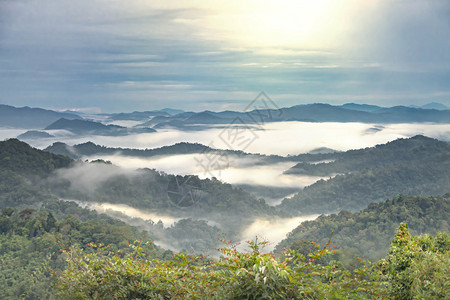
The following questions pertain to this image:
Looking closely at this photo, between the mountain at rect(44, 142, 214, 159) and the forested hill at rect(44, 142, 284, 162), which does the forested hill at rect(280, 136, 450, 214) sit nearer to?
A: the forested hill at rect(44, 142, 284, 162)

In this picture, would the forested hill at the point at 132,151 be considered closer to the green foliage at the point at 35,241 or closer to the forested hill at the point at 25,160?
the forested hill at the point at 25,160

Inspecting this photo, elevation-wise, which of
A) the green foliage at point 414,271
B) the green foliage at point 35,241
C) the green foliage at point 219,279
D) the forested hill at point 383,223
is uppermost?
the green foliage at point 219,279

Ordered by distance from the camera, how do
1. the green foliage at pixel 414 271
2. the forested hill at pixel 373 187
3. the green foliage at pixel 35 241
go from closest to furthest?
1. the green foliage at pixel 414 271
2. the green foliage at pixel 35 241
3. the forested hill at pixel 373 187

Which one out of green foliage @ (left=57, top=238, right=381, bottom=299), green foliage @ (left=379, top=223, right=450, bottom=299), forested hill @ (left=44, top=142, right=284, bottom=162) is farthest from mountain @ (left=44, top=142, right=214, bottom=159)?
green foliage @ (left=57, top=238, right=381, bottom=299)

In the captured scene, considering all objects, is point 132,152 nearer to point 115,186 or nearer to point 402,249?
point 115,186

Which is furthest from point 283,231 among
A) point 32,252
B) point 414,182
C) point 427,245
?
point 427,245

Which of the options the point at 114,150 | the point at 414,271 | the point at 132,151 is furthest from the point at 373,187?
the point at 414,271

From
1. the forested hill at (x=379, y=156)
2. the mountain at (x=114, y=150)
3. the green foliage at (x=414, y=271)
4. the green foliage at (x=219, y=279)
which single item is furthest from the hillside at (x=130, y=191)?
the green foliage at (x=219, y=279)

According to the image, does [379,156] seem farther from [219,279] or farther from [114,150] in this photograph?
[219,279]
